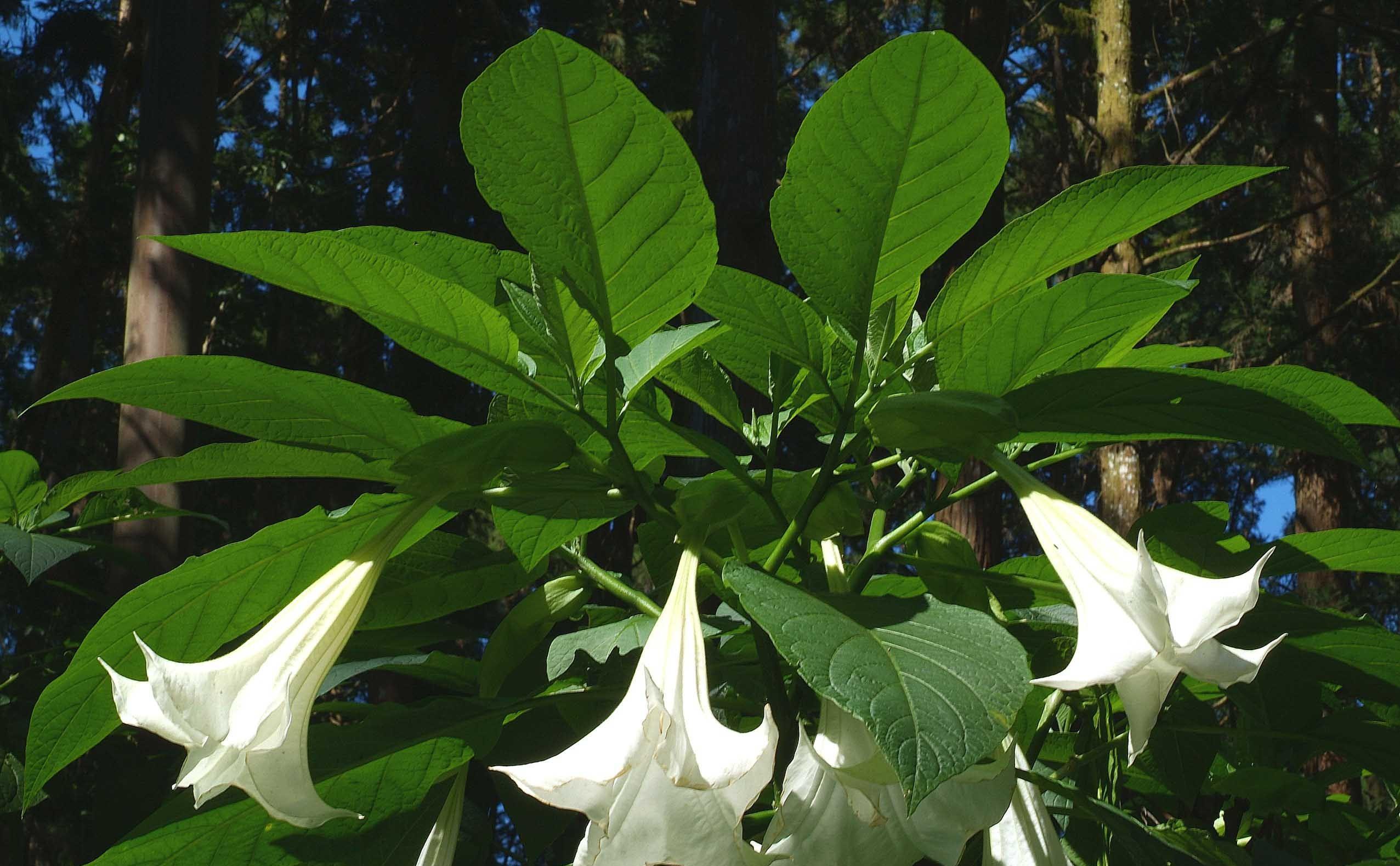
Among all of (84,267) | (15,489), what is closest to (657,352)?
(15,489)

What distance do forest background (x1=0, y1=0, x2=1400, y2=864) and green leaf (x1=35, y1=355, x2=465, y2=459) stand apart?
2746 mm

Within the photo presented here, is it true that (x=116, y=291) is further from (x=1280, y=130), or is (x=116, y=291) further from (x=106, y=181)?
(x=1280, y=130)

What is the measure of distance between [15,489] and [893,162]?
4.33 feet

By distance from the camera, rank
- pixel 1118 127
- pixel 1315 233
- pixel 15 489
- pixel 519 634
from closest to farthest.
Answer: pixel 519 634, pixel 15 489, pixel 1118 127, pixel 1315 233

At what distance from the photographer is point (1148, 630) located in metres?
0.44

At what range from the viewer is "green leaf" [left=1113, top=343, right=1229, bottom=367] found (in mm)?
783

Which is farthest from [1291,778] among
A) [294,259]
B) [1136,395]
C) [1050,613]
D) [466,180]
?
[466,180]

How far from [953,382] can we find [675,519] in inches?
7.5

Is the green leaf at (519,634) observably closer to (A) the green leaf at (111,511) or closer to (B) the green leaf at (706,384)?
(B) the green leaf at (706,384)

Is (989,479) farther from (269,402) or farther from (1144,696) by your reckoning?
(269,402)

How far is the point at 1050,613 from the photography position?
0.91 m

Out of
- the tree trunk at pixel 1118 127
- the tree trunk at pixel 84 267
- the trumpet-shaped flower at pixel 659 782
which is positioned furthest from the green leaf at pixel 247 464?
the tree trunk at pixel 84 267

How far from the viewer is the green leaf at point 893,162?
52 cm

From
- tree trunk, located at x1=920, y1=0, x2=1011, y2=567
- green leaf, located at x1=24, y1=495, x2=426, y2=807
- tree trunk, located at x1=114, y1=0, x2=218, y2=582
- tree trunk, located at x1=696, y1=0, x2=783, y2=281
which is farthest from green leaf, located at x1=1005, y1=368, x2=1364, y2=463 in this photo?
tree trunk, located at x1=114, y1=0, x2=218, y2=582
